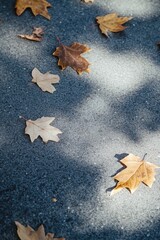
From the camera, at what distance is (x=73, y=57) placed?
2.55 meters

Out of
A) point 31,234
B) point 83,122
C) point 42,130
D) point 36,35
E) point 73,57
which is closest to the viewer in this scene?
point 31,234

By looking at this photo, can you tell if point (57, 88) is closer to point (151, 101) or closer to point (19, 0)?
point (151, 101)

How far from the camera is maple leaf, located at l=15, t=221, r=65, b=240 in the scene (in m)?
1.75

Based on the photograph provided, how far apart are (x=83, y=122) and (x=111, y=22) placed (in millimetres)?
969

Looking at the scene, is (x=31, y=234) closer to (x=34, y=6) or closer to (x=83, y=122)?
(x=83, y=122)

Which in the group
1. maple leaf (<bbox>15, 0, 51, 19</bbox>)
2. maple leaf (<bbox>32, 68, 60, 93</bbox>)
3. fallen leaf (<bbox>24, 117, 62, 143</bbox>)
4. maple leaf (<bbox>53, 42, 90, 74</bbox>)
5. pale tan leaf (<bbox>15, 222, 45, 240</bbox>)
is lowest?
pale tan leaf (<bbox>15, 222, 45, 240</bbox>)

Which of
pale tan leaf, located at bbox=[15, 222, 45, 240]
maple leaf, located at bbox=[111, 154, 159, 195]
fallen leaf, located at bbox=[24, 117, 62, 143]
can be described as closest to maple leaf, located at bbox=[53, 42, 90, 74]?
fallen leaf, located at bbox=[24, 117, 62, 143]

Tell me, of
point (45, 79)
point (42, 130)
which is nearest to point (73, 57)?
point (45, 79)

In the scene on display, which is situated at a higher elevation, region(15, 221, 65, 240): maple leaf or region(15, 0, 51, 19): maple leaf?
region(15, 0, 51, 19): maple leaf

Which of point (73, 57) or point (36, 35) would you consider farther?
point (36, 35)

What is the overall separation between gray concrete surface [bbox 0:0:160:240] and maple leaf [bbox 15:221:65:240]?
40mm

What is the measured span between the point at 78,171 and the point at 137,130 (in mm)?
501

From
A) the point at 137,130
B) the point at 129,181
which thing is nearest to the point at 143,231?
the point at 129,181

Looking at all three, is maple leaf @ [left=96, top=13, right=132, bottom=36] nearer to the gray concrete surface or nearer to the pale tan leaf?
the gray concrete surface
